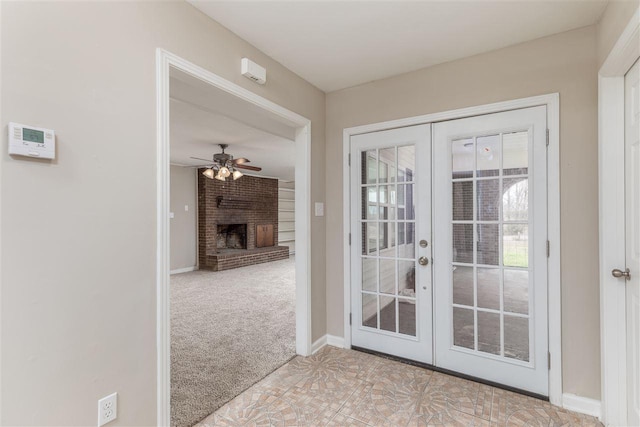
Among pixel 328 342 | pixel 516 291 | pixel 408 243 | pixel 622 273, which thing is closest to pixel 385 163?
pixel 408 243

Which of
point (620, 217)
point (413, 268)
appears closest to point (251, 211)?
point (413, 268)

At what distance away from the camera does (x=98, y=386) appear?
1432mm

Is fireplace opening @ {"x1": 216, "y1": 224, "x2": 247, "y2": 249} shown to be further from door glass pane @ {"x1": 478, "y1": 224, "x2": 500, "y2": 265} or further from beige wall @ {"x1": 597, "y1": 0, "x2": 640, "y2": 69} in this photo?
beige wall @ {"x1": 597, "y1": 0, "x2": 640, "y2": 69}

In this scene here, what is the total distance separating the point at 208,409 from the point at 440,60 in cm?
306

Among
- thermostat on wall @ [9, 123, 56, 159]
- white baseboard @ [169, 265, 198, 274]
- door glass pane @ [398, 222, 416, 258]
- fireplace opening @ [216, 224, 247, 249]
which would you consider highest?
thermostat on wall @ [9, 123, 56, 159]

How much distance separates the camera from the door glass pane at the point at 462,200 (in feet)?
7.90

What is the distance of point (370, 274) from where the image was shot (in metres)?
2.88

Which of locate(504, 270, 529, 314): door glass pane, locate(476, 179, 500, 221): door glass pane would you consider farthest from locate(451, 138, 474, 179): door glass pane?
locate(504, 270, 529, 314): door glass pane

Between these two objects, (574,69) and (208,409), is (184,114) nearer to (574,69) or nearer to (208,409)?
(208,409)

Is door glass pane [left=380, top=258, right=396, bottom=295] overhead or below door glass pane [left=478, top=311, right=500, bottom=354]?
overhead

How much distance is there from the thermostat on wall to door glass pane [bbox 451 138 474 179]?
97.7 inches

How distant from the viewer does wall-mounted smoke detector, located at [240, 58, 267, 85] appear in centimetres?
216

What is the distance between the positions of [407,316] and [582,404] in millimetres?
1218

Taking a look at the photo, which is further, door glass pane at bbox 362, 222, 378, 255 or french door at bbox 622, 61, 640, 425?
door glass pane at bbox 362, 222, 378, 255
